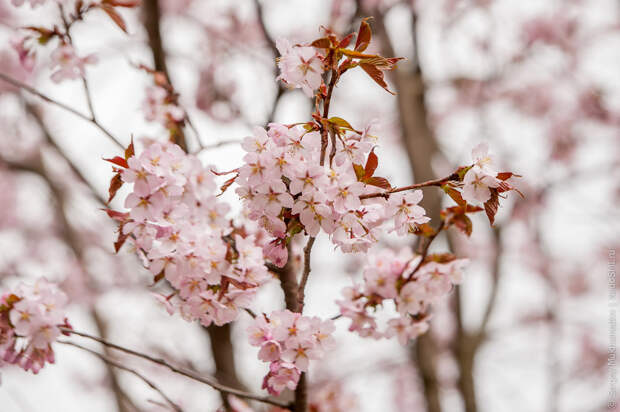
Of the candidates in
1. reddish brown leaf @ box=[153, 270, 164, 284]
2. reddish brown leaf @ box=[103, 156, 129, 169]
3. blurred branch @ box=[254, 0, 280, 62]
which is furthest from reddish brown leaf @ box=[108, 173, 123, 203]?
blurred branch @ box=[254, 0, 280, 62]

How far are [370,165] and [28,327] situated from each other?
75cm

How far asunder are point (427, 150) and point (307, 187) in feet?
7.65

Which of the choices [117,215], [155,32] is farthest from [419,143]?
[117,215]

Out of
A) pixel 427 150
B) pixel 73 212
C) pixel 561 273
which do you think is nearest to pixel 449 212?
pixel 427 150

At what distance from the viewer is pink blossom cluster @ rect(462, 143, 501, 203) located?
2.77 ft

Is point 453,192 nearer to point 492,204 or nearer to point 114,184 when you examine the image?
point 492,204

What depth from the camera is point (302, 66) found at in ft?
2.84

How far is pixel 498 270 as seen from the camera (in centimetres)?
323

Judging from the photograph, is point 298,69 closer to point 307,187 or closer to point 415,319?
point 307,187

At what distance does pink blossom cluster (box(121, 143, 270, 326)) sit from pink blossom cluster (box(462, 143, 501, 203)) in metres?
0.40

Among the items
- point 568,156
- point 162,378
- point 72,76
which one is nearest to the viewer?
point 72,76

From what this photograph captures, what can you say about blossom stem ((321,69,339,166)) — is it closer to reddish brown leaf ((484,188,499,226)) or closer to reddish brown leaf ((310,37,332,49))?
reddish brown leaf ((310,37,332,49))

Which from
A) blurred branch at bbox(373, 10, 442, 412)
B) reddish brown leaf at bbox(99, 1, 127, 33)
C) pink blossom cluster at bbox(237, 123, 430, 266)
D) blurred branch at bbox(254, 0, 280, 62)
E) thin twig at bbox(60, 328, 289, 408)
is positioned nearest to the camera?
pink blossom cluster at bbox(237, 123, 430, 266)

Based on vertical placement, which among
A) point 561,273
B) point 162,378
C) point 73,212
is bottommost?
point 162,378
